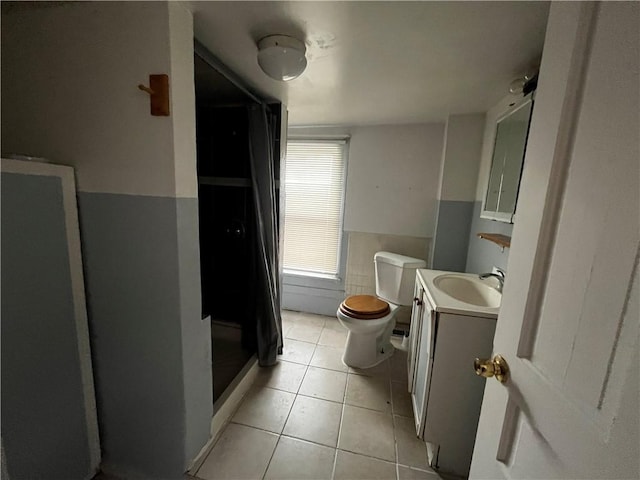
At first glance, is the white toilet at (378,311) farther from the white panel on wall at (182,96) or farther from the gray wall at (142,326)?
the white panel on wall at (182,96)

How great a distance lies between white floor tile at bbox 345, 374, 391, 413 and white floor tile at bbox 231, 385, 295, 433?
42cm

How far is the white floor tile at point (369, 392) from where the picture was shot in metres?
1.67

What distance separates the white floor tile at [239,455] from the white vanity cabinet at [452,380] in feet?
2.69

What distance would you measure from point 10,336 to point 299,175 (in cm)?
226

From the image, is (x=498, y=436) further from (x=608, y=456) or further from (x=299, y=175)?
(x=299, y=175)

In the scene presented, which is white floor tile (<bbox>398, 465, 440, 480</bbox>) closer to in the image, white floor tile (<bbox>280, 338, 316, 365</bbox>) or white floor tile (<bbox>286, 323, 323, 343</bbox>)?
white floor tile (<bbox>280, 338, 316, 365</bbox>)

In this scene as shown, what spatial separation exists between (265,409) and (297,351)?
0.62 meters

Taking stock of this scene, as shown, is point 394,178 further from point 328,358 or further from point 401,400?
point 401,400

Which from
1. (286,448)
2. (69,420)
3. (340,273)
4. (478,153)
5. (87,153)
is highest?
(478,153)

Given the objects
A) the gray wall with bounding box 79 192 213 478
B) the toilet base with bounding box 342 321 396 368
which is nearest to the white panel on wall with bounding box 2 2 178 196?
the gray wall with bounding box 79 192 213 478

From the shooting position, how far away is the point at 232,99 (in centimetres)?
196

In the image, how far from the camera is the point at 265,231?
1812mm

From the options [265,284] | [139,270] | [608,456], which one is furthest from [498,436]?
[265,284]

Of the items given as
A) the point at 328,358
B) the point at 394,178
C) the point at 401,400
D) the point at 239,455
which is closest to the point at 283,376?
the point at 328,358
